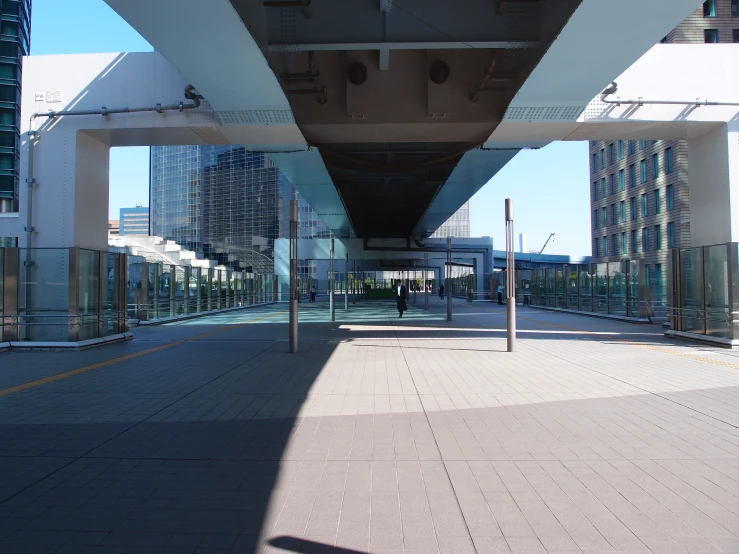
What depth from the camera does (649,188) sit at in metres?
46.7

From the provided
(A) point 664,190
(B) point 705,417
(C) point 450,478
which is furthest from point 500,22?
(A) point 664,190

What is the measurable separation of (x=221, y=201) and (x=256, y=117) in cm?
9587

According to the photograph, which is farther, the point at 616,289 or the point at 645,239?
the point at 645,239

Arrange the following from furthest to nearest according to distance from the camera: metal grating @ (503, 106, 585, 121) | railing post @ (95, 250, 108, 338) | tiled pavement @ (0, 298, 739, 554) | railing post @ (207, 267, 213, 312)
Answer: railing post @ (207, 267, 213, 312), railing post @ (95, 250, 108, 338), metal grating @ (503, 106, 585, 121), tiled pavement @ (0, 298, 739, 554)

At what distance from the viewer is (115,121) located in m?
12.1

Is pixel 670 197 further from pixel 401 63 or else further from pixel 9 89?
pixel 9 89

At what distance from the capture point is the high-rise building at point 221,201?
321ft

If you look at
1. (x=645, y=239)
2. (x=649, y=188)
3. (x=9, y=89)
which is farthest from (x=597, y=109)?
(x=645, y=239)

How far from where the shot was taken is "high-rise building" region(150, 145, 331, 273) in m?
97.9

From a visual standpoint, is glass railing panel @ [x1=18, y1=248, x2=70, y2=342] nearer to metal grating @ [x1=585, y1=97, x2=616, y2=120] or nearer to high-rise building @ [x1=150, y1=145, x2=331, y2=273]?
metal grating @ [x1=585, y1=97, x2=616, y2=120]

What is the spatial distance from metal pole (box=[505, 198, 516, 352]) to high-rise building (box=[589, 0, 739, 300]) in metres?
22.9

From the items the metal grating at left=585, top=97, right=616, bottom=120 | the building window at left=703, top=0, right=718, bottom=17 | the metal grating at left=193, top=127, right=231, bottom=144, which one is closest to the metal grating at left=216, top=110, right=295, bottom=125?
the metal grating at left=193, top=127, right=231, bottom=144

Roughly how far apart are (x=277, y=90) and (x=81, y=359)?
19.0 ft

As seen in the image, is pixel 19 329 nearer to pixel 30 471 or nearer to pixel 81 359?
pixel 81 359
